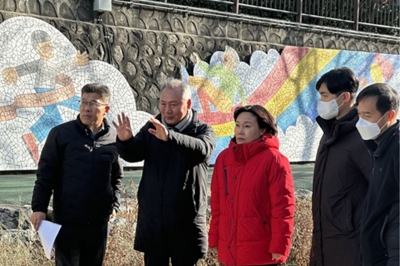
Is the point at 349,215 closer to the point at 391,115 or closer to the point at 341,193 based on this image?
the point at 341,193

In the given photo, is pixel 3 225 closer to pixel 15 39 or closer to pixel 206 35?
pixel 15 39

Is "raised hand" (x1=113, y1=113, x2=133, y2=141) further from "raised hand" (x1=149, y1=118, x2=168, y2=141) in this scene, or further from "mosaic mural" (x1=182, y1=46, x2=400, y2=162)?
"mosaic mural" (x1=182, y1=46, x2=400, y2=162)

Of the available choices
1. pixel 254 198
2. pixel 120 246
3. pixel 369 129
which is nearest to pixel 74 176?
pixel 254 198

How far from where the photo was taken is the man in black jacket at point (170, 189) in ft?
15.0

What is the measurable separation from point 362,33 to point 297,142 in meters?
2.98

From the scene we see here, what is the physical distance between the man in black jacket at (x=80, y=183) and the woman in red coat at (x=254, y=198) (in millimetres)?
883

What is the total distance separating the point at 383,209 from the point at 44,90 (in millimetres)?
7313

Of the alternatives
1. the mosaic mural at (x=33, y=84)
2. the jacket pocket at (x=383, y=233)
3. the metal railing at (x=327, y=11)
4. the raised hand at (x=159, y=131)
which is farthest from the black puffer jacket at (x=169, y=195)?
the metal railing at (x=327, y=11)

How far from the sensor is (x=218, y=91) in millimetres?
12234

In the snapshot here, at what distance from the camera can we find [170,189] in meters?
4.56

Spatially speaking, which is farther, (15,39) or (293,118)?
(293,118)

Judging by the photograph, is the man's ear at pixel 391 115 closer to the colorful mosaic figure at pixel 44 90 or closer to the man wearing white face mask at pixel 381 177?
the man wearing white face mask at pixel 381 177

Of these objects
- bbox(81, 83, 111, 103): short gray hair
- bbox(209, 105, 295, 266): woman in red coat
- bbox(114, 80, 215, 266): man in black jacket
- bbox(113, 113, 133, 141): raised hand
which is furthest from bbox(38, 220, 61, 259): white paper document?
bbox(209, 105, 295, 266): woman in red coat

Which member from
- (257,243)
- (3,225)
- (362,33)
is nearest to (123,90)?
(3,225)
